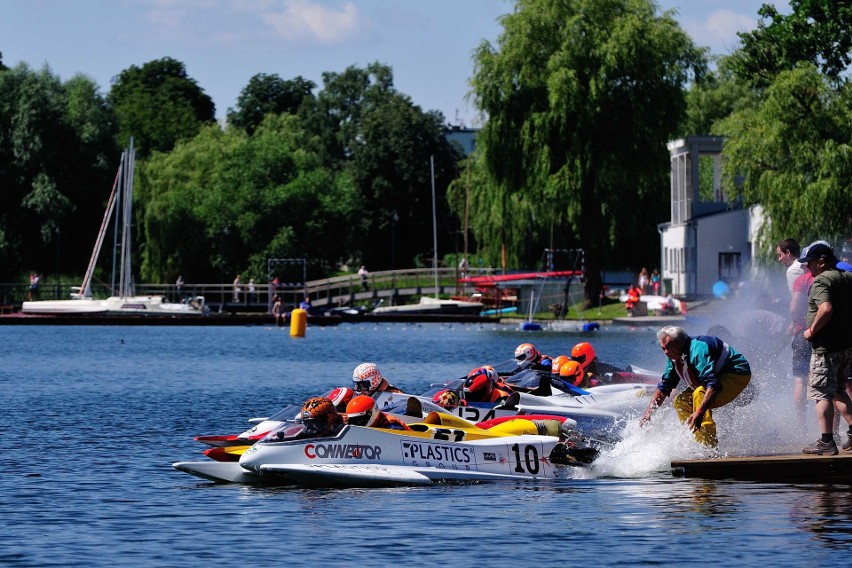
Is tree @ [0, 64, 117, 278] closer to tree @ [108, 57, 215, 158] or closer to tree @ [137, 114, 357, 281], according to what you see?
tree @ [137, 114, 357, 281]

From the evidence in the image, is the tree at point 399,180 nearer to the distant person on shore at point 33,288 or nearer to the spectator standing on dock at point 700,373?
the distant person on shore at point 33,288

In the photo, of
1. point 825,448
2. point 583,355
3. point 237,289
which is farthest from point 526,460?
point 237,289

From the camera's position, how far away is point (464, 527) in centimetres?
1627

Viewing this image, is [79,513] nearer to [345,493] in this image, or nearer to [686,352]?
[345,493]

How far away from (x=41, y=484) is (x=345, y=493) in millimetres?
4194

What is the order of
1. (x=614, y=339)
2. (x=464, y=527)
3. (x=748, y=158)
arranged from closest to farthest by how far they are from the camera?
(x=464, y=527) → (x=748, y=158) → (x=614, y=339)

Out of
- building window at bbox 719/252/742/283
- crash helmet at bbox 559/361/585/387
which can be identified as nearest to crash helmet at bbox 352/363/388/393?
crash helmet at bbox 559/361/585/387

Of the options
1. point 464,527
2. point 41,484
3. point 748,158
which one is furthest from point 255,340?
point 464,527

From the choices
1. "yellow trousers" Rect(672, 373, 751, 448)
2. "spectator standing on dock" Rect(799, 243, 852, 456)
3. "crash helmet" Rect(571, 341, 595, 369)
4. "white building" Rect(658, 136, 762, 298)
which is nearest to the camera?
"spectator standing on dock" Rect(799, 243, 852, 456)

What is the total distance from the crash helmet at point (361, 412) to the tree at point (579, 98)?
43580 millimetres

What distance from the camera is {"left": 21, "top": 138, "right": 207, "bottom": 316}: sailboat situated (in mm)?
79250

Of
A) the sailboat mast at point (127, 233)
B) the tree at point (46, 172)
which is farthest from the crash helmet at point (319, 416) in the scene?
the tree at point (46, 172)

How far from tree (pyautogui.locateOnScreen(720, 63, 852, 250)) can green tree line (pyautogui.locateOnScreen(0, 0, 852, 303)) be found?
0.06m

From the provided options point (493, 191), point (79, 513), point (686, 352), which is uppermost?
point (493, 191)
